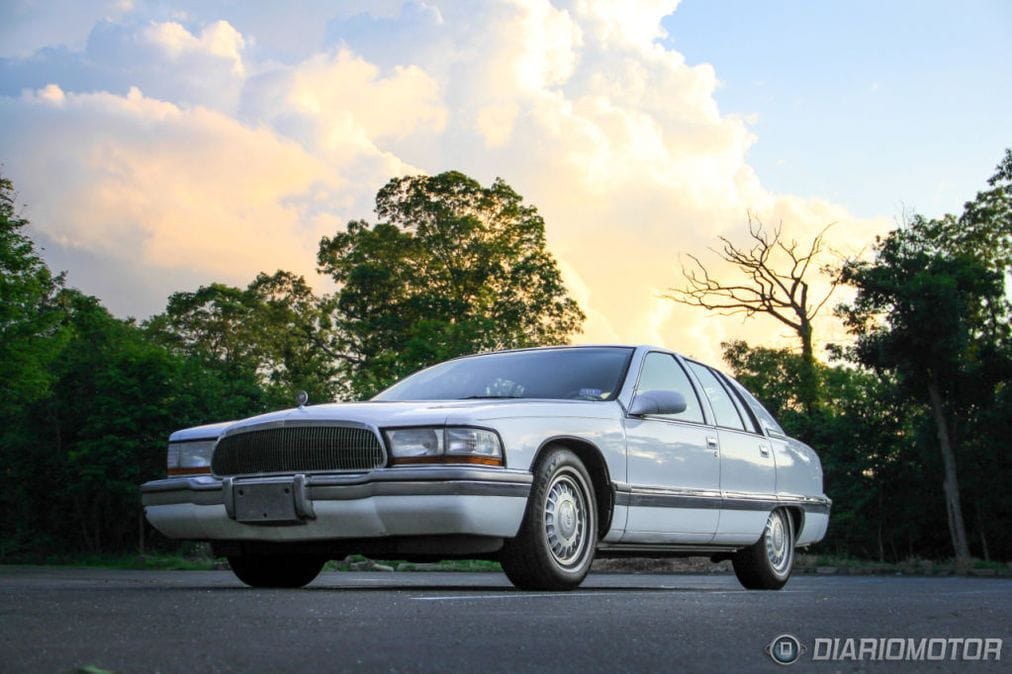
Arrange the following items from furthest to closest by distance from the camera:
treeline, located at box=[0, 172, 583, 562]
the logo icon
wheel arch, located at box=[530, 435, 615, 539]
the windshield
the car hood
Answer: treeline, located at box=[0, 172, 583, 562]
the windshield
wheel arch, located at box=[530, 435, 615, 539]
the car hood
the logo icon

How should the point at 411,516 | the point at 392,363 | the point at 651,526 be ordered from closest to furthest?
the point at 411,516 → the point at 651,526 → the point at 392,363

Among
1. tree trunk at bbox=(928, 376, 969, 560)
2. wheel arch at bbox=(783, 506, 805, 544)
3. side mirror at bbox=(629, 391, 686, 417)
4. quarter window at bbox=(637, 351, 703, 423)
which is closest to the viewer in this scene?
side mirror at bbox=(629, 391, 686, 417)

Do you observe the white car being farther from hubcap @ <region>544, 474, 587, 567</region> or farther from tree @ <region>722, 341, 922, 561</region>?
tree @ <region>722, 341, 922, 561</region>

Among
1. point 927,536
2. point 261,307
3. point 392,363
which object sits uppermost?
point 261,307

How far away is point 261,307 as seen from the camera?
54.8 metres

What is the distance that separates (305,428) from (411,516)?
91 centimetres

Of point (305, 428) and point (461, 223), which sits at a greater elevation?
point (461, 223)

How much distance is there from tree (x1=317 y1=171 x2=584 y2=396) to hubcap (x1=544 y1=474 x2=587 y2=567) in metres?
39.4

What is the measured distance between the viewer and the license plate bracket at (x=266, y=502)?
24.0 feet

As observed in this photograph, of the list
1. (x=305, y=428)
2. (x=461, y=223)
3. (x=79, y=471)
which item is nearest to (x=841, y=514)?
(x=461, y=223)

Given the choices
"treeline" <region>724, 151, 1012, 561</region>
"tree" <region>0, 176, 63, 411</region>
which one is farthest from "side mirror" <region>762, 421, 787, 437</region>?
"treeline" <region>724, 151, 1012, 561</region>

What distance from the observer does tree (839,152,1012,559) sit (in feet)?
138

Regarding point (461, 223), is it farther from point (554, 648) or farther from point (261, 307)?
point (554, 648)

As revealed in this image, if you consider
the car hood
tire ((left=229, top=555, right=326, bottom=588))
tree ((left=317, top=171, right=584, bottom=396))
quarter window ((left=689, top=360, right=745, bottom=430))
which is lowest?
tire ((left=229, top=555, right=326, bottom=588))
